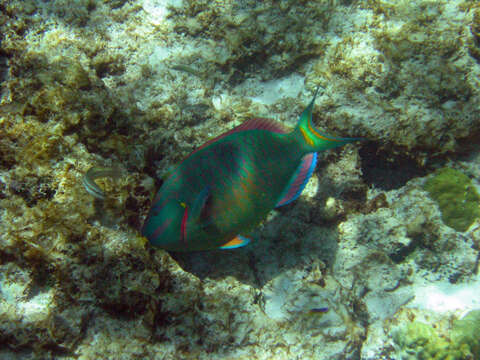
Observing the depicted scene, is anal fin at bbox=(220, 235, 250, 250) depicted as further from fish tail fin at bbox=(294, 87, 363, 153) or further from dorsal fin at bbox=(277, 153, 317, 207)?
fish tail fin at bbox=(294, 87, 363, 153)

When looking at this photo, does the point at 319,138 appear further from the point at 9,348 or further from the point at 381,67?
the point at 9,348

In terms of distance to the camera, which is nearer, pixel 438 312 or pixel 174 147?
pixel 174 147

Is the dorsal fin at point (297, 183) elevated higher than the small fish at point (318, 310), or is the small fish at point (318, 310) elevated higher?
the dorsal fin at point (297, 183)

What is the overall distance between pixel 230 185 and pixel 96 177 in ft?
3.16

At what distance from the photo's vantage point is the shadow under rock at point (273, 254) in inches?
95.5

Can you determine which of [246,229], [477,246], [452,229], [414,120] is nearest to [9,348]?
[246,229]

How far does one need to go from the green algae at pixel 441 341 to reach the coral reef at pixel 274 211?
0.07 ft

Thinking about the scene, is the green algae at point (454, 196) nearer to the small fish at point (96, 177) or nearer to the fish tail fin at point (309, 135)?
the fish tail fin at point (309, 135)

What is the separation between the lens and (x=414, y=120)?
3.01 m

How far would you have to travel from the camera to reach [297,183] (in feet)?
6.82

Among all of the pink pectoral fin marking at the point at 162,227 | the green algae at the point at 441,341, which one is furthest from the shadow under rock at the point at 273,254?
the green algae at the point at 441,341

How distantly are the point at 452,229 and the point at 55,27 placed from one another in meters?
5.29

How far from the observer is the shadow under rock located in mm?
2426

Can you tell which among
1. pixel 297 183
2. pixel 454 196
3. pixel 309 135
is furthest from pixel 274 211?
pixel 454 196
